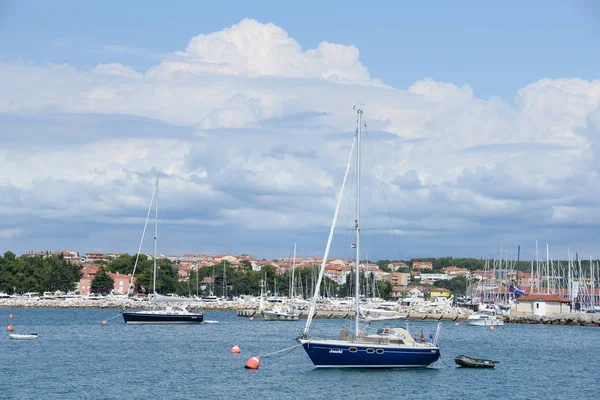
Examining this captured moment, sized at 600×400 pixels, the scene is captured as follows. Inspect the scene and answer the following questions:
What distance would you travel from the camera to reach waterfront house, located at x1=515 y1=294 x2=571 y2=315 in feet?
375

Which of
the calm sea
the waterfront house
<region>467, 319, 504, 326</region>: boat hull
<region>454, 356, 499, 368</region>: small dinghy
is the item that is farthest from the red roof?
<region>454, 356, 499, 368</region>: small dinghy

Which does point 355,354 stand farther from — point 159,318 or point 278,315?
point 278,315

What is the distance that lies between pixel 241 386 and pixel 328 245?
11.0 metres

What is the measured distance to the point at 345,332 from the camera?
45688 millimetres

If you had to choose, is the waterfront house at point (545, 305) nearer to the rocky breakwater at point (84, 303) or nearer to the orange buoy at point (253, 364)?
the rocky breakwater at point (84, 303)

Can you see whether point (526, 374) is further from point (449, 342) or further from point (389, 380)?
point (449, 342)

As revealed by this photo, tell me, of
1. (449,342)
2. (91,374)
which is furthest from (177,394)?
(449,342)

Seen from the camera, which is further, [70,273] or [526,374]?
[70,273]

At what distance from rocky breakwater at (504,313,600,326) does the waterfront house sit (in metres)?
2.45

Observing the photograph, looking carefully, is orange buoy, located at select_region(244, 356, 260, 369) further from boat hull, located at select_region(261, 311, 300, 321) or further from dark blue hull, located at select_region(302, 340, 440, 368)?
boat hull, located at select_region(261, 311, 300, 321)

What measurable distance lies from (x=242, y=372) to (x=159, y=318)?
1520 inches

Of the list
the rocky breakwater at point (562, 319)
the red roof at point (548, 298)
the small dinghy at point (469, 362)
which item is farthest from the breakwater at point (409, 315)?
the small dinghy at point (469, 362)

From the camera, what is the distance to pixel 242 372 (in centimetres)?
4897

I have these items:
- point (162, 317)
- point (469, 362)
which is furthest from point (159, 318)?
point (469, 362)
